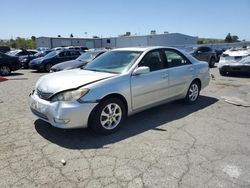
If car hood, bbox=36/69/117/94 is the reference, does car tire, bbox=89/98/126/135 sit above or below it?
below

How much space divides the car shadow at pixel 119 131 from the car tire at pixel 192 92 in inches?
10.4

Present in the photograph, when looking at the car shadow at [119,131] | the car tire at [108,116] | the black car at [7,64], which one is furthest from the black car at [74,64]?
the car tire at [108,116]

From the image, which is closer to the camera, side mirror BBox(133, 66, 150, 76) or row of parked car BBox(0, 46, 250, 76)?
side mirror BBox(133, 66, 150, 76)

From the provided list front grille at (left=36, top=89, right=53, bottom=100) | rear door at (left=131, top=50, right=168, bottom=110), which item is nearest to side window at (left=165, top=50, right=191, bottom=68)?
rear door at (left=131, top=50, right=168, bottom=110)

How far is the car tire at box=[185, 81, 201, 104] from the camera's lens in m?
6.46

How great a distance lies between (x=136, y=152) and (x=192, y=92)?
130 inches

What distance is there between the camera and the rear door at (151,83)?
15.9 feet

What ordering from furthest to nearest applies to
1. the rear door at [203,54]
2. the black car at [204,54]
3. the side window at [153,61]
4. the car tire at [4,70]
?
the rear door at [203,54]
the black car at [204,54]
the car tire at [4,70]
the side window at [153,61]

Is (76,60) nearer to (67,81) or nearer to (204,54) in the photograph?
(67,81)

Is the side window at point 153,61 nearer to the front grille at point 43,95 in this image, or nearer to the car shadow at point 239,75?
the front grille at point 43,95

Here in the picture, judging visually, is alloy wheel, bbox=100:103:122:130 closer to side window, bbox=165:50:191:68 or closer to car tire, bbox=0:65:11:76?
side window, bbox=165:50:191:68

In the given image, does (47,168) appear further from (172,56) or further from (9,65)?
(9,65)

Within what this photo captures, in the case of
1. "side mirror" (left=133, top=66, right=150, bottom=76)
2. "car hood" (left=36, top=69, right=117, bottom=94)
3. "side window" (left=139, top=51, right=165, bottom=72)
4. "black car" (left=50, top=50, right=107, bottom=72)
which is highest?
"side window" (left=139, top=51, right=165, bottom=72)

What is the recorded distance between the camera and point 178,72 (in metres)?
5.86
